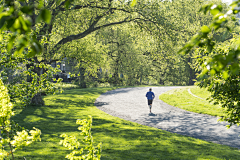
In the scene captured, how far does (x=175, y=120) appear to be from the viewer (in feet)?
48.7

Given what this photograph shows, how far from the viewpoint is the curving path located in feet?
38.1

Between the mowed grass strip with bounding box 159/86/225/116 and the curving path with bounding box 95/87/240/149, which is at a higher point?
the mowed grass strip with bounding box 159/86/225/116

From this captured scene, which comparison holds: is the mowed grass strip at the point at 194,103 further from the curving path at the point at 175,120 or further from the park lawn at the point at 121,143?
the park lawn at the point at 121,143

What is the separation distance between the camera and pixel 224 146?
993 centimetres

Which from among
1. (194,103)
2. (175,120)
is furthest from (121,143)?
(194,103)

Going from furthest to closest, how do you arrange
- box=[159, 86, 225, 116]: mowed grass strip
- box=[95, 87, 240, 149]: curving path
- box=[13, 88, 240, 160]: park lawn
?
box=[159, 86, 225, 116]: mowed grass strip < box=[95, 87, 240, 149]: curving path < box=[13, 88, 240, 160]: park lawn

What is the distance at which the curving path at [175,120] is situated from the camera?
11617 mm

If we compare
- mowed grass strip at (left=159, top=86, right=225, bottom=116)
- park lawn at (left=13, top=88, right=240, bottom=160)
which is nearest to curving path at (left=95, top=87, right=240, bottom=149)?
mowed grass strip at (left=159, top=86, right=225, bottom=116)

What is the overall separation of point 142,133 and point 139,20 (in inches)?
314

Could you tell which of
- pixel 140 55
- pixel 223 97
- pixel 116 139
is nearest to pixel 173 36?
pixel 116 139

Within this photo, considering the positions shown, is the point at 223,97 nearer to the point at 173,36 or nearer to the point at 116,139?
the point at 116,139

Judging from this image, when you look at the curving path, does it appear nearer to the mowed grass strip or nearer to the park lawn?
the mowed grass strip

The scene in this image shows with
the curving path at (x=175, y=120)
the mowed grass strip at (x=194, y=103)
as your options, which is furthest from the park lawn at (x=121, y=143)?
the mowed grass strip at (x=194, y=103)

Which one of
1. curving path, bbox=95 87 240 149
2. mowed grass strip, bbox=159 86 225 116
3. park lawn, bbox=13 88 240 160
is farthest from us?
mowed grass strip, bbox=159 86 225 116
